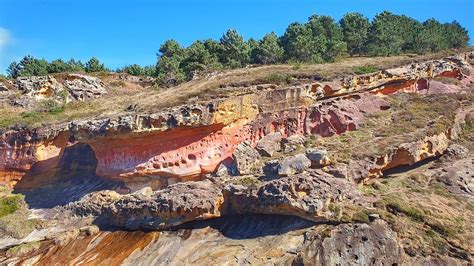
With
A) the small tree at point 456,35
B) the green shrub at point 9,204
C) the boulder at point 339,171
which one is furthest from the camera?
the small tree at point 456,35

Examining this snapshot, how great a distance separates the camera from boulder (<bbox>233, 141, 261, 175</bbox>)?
685 inches

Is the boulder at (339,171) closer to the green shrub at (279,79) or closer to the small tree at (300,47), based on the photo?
the green shrub at (279,79)

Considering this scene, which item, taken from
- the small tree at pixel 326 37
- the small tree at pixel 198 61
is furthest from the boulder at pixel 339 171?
the small tree at pixel 326 37

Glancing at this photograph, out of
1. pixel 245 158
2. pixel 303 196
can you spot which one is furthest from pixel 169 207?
pixel 303 196

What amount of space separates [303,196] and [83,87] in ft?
101

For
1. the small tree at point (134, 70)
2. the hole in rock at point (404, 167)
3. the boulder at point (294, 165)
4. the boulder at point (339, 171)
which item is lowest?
the hole in rock at point (404, 167)

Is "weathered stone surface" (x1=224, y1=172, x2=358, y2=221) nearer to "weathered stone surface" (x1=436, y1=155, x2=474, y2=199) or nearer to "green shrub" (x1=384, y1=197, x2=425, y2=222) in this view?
"green shrub" (x1=384, y1=197, x2=425, y2=222)

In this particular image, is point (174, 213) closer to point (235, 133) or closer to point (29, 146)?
point (235, 133)

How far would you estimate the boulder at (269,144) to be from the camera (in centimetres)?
1839

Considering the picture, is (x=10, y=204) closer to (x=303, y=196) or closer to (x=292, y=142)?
(x=292, y=142)

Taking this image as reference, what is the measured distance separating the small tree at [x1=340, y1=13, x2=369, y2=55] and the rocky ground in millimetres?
17861

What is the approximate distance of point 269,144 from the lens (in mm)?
18844

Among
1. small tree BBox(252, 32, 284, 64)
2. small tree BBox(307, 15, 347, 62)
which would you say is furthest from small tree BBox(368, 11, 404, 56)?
small tree BBox(252, 32, 284, 64)

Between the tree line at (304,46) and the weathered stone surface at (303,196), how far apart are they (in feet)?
62.2
